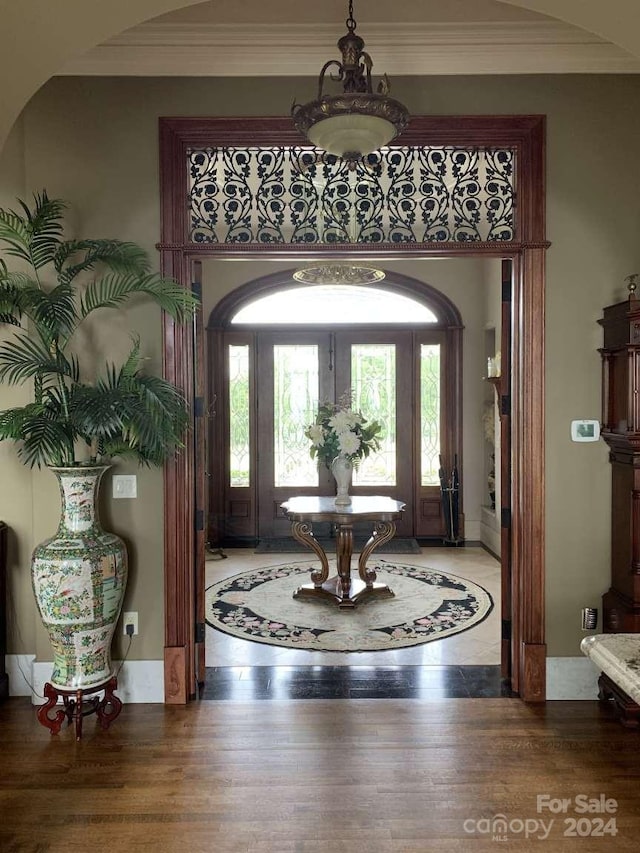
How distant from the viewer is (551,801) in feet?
8.63

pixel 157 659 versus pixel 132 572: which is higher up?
pixel 132 572

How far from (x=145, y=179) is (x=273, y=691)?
115 inches

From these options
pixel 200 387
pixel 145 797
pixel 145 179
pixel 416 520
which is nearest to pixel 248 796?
pixel 145 797

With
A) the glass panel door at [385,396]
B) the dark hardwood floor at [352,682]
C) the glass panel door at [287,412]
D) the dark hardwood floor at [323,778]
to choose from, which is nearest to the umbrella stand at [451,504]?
the glass panel door at [385,396]

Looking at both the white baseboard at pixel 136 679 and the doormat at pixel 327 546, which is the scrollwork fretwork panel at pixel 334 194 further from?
the doormat at pixel 327 546

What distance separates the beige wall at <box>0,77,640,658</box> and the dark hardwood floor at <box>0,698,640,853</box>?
20.5 inches

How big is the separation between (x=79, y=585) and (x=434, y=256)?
2.51m

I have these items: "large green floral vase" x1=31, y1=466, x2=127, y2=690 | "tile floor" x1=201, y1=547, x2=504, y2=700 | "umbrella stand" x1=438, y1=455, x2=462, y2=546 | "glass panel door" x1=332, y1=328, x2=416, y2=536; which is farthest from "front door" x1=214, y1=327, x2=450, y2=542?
"large green floral vase" x1=31, y1=466, x2=127, y2=690

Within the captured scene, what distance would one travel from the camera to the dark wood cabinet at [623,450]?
3.33 meters

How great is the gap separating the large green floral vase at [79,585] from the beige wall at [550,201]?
345mm

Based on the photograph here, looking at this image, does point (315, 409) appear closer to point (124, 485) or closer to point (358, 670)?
point (358, 670)

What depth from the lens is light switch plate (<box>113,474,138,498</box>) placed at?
362cm

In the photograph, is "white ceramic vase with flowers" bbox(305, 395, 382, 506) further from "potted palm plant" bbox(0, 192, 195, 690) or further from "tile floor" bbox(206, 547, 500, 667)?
"potted palm plant" bbox(0, 192, 195, 690)

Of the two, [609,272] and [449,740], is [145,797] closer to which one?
[449,740]
